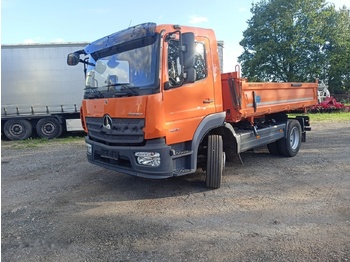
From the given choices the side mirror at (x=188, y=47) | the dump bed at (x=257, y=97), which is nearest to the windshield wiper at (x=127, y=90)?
the side mirror at (x=188, y=47)

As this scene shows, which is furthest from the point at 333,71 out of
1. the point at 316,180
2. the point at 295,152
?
the point at 316,180

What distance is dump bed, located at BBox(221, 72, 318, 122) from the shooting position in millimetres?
5203

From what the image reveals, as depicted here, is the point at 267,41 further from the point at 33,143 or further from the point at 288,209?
the point at 288,209

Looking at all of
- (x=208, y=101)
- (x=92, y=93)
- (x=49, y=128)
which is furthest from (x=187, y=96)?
(x=49, y=128)

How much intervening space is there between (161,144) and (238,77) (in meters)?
2.14

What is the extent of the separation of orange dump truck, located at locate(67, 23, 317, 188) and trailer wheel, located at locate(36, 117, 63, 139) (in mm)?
7444

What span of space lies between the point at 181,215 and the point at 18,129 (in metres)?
10.5

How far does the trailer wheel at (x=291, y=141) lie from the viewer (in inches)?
277

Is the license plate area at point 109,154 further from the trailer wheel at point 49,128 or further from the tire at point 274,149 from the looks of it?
the trailer wheel at point 49,128

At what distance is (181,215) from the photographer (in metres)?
3.94

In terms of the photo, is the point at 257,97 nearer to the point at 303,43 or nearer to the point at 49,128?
the point at 49,128

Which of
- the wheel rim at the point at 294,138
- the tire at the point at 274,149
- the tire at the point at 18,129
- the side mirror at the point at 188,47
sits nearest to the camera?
the side mirror at the point at 188,47

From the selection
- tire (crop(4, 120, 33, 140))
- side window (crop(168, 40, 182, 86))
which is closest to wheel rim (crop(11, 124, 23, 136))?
tire (crop(4, 120, 33, 140))

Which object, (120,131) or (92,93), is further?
(92,93)
